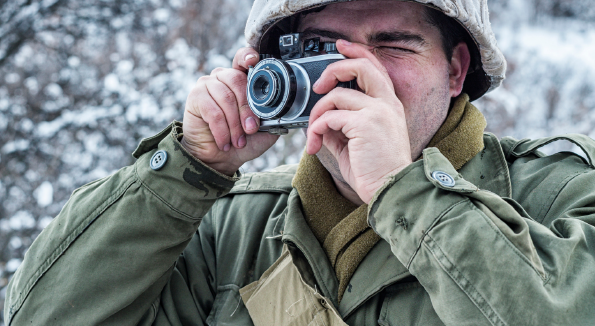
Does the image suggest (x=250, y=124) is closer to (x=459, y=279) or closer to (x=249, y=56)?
(x=249, y=56)

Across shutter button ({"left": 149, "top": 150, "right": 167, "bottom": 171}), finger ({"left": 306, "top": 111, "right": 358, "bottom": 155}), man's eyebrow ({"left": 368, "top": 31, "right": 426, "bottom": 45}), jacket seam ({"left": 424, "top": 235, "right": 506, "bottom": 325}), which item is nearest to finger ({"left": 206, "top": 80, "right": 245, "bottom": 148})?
shutter button ({"left": 149, "top": 150, "right": 167, "bottom": 171})

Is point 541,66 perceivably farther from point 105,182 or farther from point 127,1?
point 105,182

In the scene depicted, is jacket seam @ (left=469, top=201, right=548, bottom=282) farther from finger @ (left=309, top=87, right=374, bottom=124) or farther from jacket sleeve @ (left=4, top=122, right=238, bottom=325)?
jacket sleeve @ (left=4, top=122, right=238, bottom=325)

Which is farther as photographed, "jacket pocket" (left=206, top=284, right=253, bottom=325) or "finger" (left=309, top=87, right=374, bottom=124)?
"jacket pocket" (left=206, top=284, right=253, bottom=325)

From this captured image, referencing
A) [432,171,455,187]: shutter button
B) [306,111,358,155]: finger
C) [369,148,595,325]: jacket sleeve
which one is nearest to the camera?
[369,148,595,325]: jacket sleeve

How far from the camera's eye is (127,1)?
510 cm

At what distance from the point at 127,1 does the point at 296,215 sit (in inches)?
169

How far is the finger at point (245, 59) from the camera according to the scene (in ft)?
5.02

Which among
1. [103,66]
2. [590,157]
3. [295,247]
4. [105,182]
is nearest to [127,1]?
[103,66]

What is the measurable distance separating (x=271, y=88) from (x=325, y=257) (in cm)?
51

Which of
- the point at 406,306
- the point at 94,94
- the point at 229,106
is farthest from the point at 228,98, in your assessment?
the point at 94,94

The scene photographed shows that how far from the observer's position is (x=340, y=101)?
1245mm

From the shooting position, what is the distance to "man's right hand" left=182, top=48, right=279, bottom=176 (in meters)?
1.50

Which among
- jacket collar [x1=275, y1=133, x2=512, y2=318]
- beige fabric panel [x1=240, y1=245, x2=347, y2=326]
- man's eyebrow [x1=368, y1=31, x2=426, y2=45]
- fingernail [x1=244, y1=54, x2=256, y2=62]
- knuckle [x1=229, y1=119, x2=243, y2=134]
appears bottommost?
beige fabric panel [x1=240, y1=245, x2=347, y2=326]
